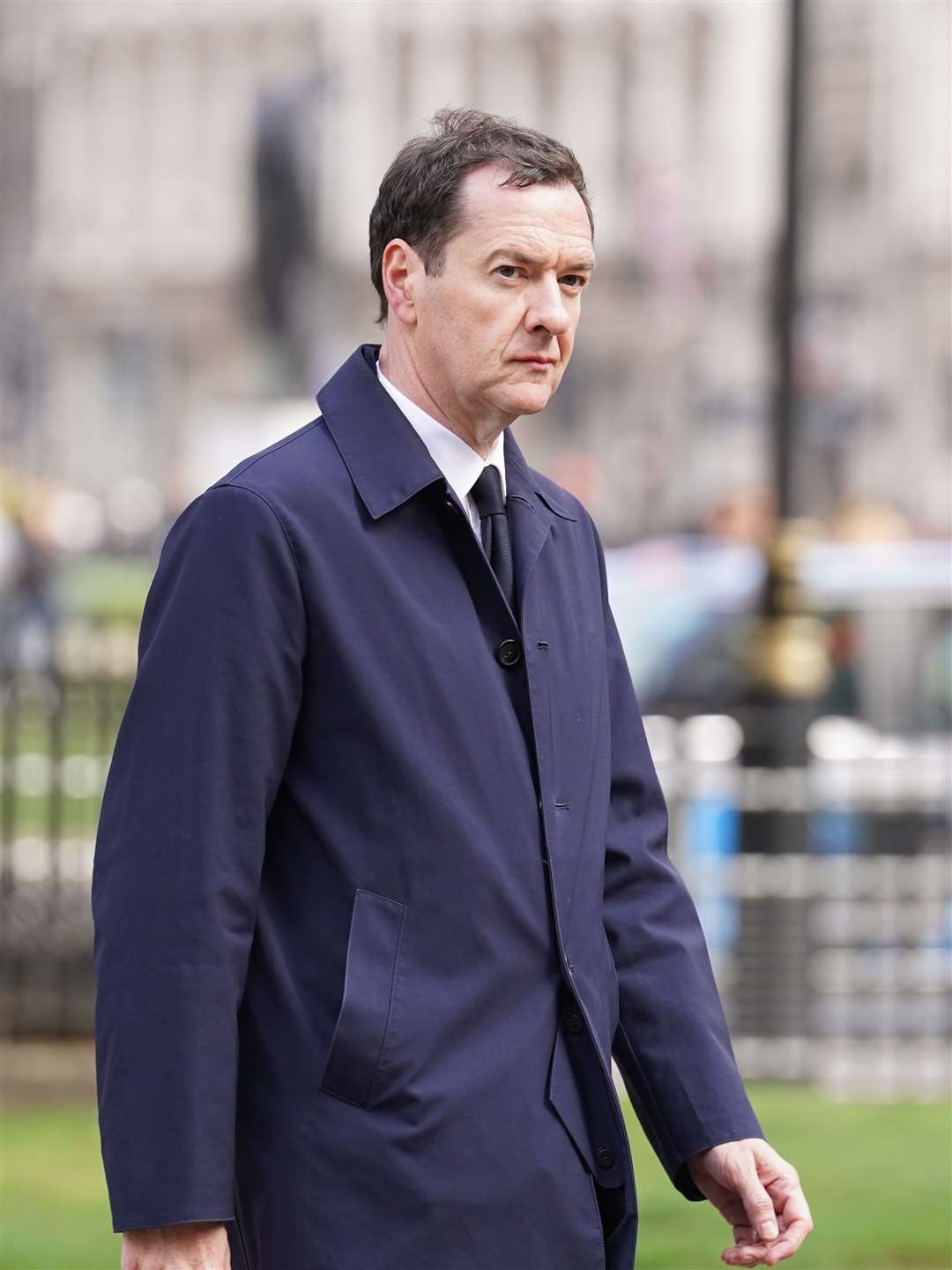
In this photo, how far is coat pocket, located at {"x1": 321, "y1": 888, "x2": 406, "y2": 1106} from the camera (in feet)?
6.38

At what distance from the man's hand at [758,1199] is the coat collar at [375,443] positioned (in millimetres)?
734

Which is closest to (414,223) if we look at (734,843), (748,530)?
(734,843)

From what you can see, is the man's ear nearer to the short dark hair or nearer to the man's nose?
the short dark hair

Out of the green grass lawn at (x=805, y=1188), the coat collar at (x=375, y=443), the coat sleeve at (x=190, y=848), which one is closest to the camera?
the coat sleeve at (x=190, y=848)

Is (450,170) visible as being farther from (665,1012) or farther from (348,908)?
(665,1012)

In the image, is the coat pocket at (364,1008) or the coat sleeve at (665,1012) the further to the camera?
the coat sleeve at (665,1012)

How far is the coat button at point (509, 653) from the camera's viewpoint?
2150mm

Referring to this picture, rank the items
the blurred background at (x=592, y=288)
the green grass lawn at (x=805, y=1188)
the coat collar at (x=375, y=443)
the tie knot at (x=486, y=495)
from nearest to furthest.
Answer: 1. the coat collar at (x=375, y=443)
2. the tie knot at (x=486, y=495)
3. the green grass lawn at (x=805, y=1188)
4. the blurred background at (x=592, y=288)

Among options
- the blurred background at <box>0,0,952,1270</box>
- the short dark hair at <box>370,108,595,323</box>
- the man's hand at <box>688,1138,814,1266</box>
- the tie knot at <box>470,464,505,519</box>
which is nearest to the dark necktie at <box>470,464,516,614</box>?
the tie knot at <box>470,464,505,519</box>

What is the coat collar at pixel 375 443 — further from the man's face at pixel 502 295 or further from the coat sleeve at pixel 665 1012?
the coat sleeve at pixel 665 1012

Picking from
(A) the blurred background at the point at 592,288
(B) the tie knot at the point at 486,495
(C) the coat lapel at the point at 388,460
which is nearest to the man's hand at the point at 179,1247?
(C) the coat lapel at the point at 388,460

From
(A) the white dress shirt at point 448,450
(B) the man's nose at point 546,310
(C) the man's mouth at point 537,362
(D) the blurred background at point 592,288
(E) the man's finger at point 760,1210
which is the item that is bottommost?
(E) the man's finger at point 760,1210

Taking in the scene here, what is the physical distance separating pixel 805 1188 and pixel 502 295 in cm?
347

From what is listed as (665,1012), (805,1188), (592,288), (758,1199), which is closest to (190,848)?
(665,1012)
